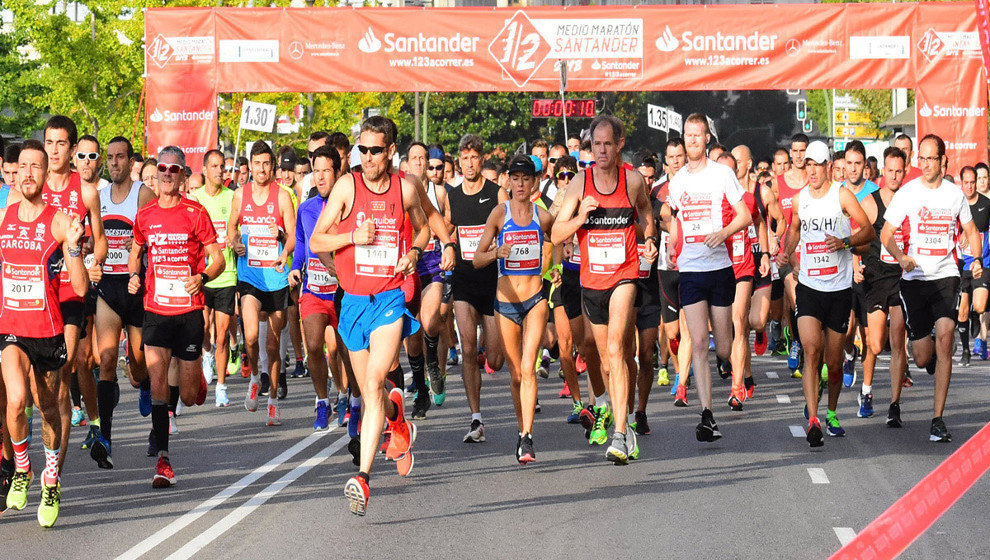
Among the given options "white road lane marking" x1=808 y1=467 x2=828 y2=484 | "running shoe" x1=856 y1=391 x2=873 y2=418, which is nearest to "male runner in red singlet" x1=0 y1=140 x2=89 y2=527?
"white road lane marking" x1=808 y1=467 x2=828 y2=484

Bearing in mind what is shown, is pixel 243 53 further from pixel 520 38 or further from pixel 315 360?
pixel 315 360

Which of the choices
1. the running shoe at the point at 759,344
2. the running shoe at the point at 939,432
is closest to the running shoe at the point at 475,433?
the running shoe at the point at 939,432

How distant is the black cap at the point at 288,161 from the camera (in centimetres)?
1598

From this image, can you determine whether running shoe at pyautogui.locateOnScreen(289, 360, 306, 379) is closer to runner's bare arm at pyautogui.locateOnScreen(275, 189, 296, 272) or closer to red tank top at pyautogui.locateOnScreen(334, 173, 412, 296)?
runner's bare arm at pyautogui.locateOnScreen(275, 189, 296, 272)

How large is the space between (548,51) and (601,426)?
13881mm

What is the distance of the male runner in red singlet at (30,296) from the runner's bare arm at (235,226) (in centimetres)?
452

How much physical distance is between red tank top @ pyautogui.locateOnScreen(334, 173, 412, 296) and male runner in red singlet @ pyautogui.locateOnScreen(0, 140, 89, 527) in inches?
57.0

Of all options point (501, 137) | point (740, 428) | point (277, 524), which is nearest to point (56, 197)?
point (277, 524)

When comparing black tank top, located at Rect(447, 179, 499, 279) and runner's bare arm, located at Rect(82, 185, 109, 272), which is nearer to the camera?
runner's bare arm, located at Rect(82, 185, 109, 272)

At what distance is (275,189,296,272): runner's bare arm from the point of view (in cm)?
1283

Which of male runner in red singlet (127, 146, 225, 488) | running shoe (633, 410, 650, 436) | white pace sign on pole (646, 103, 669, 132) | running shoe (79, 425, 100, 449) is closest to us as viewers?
male runner in red singlet (127, 146, 225, 488)

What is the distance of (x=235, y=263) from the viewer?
1465 cm

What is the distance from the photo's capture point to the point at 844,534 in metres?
7.66

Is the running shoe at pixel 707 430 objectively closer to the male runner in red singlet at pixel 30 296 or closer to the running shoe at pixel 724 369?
the male runner in red singlet at pixel 30 296
